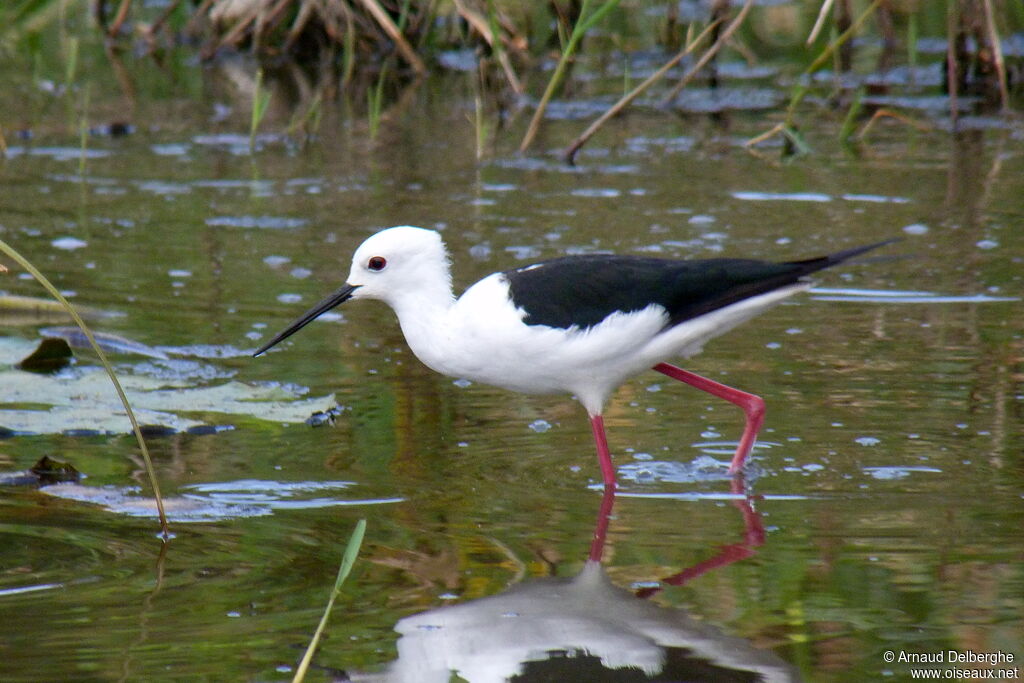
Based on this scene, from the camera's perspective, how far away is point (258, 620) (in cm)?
361

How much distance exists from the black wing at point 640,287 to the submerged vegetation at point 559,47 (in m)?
4.31

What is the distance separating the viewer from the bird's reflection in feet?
11.0

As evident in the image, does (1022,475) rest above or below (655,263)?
below

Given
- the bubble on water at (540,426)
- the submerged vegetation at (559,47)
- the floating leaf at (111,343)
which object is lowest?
the bubble on water at (540,426)

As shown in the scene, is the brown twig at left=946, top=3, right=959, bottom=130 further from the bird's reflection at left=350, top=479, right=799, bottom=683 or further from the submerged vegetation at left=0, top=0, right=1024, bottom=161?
the bird's reflection at left=350, top=479, right=799, bottom=683

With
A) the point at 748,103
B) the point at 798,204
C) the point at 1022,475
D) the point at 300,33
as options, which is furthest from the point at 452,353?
the point at 300,33

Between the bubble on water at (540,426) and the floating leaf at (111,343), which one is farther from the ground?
the floating leaf at (111,343)

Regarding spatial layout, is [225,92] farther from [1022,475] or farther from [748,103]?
[1022,475]

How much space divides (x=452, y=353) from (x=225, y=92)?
7.72m

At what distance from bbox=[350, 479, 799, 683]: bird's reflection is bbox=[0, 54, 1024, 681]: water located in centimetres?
1

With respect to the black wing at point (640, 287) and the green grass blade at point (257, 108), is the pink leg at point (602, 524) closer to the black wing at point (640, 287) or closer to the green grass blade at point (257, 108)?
the black wing at point (640, 287)

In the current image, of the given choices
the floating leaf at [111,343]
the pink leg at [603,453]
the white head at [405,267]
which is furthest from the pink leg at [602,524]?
the floating leaf at [111,343]

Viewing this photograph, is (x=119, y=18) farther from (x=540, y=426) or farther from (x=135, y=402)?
(x=540, y=426)

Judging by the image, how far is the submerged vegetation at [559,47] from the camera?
10453 millimetres
